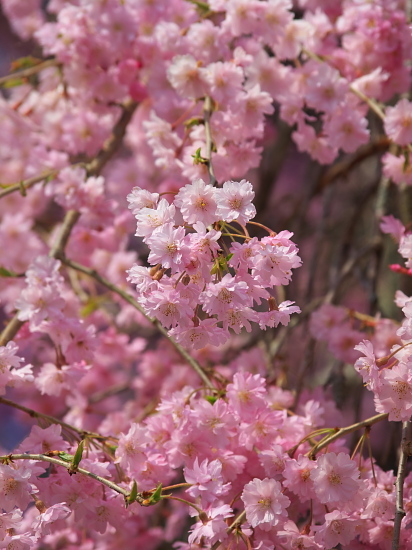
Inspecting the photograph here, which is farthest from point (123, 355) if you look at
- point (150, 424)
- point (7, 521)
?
point (7, 521)

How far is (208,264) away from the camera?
935mm

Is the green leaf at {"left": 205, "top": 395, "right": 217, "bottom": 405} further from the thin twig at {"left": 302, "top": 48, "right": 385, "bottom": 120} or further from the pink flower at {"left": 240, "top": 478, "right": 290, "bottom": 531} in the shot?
the thin twig at {"left": 302, "top": 48, "right": 385, "bottom": 120}

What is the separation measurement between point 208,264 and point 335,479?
394mm

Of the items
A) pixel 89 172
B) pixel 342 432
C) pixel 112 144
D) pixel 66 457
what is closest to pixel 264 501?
pixel 342 432

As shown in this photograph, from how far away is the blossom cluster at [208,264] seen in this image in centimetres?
91

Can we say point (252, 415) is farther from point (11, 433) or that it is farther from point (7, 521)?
point (11, 433)

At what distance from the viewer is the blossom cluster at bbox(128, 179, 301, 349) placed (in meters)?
0.91

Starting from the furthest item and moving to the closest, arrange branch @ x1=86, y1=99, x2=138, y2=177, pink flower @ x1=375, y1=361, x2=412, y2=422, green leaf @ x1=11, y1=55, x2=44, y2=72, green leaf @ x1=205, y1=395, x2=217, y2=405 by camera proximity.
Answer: green leaf @ x1=11, y1=55, x2=44, y2=72, branch @ x1=86, y1=99, x2=138, y2=177, green leaf @ x1=205, y1=395, x2=217, y2=405, pink flower @ x1=375, y1=361, x2=412, y2=422

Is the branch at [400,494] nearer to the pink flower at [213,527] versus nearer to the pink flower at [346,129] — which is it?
the pink flower at [213,527]

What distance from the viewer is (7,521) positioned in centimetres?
98

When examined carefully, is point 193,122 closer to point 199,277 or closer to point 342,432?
point 199,277

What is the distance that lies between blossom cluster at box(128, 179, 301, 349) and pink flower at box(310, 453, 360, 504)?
249mm

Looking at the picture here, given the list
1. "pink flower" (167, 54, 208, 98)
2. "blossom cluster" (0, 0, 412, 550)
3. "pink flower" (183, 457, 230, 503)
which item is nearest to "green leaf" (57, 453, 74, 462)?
"blossom cluster" (0, 0, 412, 550)

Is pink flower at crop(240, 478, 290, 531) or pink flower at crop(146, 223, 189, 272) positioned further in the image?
pink flower at crop(240, 478, 290, 531)
